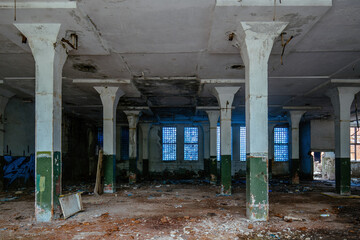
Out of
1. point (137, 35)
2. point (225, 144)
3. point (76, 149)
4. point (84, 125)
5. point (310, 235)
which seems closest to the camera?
point (310, 235)

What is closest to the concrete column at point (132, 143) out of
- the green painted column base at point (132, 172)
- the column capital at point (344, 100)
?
the green painted column base at point (132, 172)

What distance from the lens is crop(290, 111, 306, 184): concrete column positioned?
16.0m

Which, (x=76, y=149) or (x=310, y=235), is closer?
(x=310, y=235)

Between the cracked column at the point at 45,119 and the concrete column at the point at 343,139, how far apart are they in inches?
387

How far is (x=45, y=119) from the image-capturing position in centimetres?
619

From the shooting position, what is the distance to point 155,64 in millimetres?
8836

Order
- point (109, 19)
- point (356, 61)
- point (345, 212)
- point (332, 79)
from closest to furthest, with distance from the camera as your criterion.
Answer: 1. point (109, 19)
2. point (345, 212)
3. point (356, 61)
4. point (332, 79)

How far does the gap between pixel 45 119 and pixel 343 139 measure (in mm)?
10130

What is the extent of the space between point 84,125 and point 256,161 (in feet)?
57.6

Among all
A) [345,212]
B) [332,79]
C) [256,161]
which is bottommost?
[345,212]

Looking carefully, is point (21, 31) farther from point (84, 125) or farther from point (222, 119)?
point (84, 125)

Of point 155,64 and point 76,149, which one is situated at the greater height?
point 155,64

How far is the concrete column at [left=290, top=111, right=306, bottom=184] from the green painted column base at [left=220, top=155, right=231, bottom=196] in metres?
6.55

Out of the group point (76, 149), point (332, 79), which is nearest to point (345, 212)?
point (332, 79)
